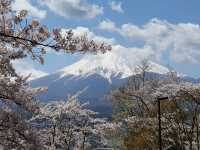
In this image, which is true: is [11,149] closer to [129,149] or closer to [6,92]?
[6,92]

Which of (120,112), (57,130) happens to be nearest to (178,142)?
(57,130)

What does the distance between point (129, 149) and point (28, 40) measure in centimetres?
3528

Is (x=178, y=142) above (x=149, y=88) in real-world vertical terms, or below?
below

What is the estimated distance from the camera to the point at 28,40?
12094mm

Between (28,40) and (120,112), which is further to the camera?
(120,112)

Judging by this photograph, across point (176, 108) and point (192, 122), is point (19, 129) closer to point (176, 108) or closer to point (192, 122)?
point (192, 122)

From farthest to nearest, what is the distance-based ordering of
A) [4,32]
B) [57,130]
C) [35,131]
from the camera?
1. [57,130]
2. [35,131]
3. [4,32]

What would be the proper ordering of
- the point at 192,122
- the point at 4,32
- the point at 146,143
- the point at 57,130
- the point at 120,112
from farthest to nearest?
the point at 120,112
the point at 57,130
the point at 146,143
the point at 192,122
the point at 4,32

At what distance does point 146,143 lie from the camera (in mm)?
40750

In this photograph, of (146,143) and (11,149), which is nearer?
(11,149)

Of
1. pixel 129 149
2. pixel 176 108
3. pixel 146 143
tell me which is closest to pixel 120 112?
pixel 129 149

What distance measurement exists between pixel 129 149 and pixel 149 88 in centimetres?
945

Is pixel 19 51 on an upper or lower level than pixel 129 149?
upper

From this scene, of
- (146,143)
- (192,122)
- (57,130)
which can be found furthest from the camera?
(57,130)
